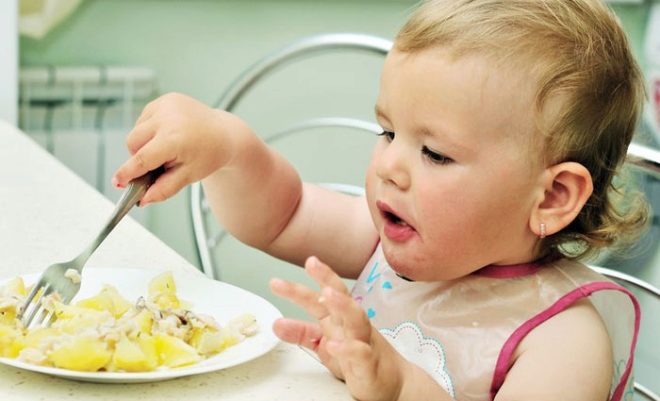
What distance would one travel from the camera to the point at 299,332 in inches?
28.9

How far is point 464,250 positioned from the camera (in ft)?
2.97

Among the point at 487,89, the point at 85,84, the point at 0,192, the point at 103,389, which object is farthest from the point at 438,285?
the point at 85,84

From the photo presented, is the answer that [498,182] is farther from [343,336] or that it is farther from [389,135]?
[343,336]

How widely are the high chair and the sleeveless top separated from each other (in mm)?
150

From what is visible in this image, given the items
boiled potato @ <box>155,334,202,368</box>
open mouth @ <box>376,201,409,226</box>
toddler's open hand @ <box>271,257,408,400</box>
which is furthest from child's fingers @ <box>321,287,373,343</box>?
open mouth @ <box>376,201,409,226</box>

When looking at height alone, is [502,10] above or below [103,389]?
above

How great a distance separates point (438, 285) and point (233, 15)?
1.31 metres

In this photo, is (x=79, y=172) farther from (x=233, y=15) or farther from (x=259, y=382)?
(x=259, y=382)

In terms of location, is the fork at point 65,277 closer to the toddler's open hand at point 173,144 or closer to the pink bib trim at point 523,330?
the toddler's open hand at point 173,144

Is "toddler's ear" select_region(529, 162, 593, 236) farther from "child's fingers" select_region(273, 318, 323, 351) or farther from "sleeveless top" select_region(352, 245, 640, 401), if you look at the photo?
"child's fingers" select_region(273, 318, 323, 351)

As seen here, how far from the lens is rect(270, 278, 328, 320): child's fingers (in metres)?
0.70

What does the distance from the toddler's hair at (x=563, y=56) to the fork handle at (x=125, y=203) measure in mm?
244

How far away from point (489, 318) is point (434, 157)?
0.51 ft

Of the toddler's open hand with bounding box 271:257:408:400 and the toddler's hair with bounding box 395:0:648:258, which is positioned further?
the toddler's hair with bounding box 395:0:648:258
